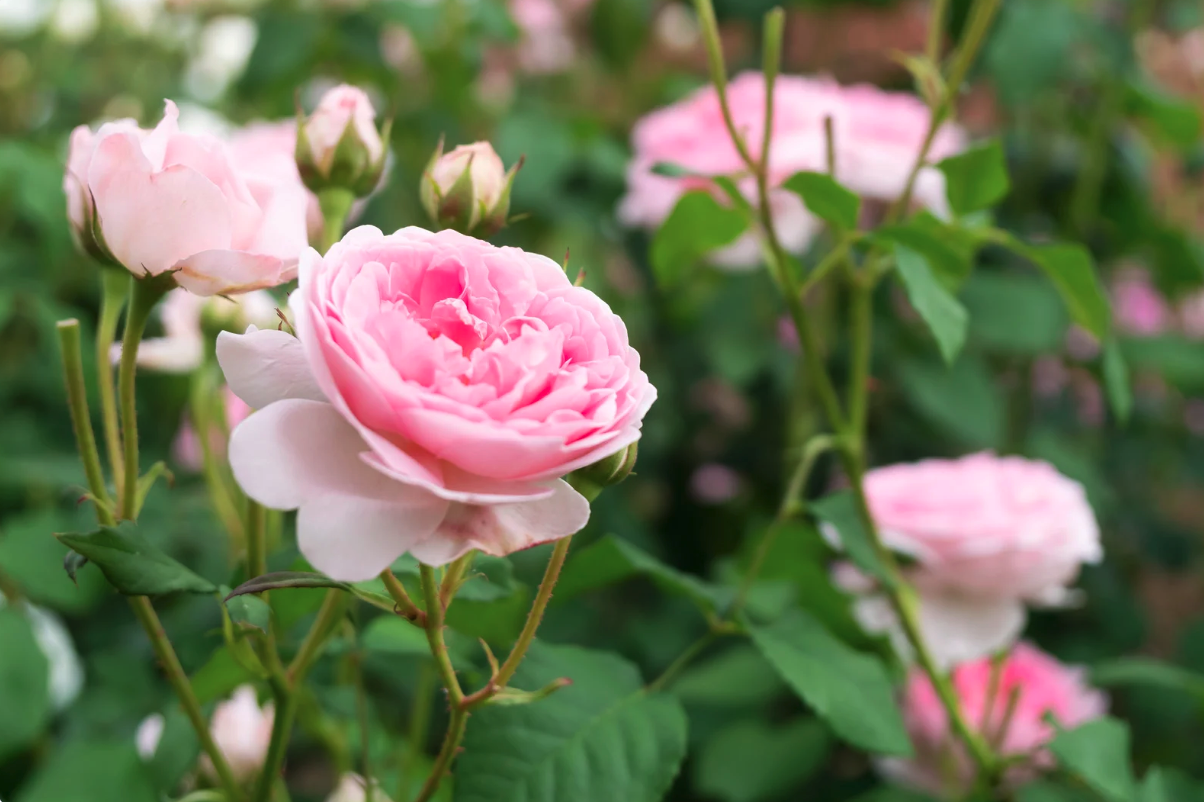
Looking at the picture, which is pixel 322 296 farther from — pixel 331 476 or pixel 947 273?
pixel 947 273

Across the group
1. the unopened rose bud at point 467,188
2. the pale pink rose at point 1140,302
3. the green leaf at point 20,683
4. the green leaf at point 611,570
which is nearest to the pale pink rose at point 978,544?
the green leaf at point 611,570

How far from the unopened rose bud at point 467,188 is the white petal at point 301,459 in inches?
6.0

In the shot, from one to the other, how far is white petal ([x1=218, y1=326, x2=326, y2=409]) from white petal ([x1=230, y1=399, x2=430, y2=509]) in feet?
0.04

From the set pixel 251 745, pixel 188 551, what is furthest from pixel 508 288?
pixel 188 551

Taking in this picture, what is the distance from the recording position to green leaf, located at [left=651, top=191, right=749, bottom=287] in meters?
0.57

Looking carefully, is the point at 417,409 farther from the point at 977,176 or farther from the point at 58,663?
the point at 58,663

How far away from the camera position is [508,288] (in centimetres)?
31

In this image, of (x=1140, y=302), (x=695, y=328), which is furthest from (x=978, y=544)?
(x=1140, y=302)

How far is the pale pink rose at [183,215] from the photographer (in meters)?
0.33

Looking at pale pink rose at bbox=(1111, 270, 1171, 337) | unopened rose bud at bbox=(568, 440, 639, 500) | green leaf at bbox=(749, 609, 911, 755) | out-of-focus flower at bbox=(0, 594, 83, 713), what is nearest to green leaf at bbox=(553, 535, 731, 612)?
green leaf at bbox=(749, 609, 911, 755)

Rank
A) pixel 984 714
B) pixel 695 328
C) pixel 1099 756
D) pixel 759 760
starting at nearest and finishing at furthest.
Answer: pixel 1099 756, pixel 984 714, pixel 759 760, pixel 695 328

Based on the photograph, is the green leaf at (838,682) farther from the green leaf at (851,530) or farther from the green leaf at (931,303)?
the green leaf at (931,303)

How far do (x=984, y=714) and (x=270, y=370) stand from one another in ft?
1.79

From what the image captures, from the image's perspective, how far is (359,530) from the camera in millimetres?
266
